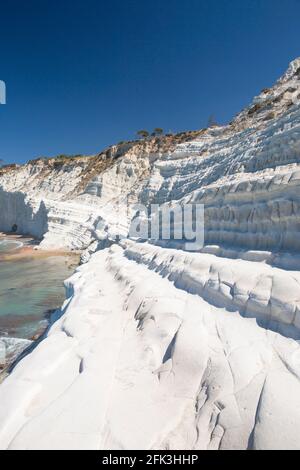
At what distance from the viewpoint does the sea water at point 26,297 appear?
798 cm

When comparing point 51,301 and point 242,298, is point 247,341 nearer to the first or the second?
point 242,298

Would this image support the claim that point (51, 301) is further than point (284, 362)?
Yes

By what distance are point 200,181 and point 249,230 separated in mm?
10106

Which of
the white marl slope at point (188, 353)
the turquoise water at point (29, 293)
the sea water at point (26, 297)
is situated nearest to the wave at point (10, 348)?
the sea water at point (26, 297)

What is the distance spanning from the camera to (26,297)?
11914mm

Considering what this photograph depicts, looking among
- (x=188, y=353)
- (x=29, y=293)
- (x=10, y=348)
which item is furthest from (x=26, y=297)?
(x=188, y=353)

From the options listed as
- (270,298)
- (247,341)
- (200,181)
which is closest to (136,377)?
(247,341)

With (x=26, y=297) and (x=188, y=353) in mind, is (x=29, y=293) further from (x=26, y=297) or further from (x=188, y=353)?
(x=188, y=353)

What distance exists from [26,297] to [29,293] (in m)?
0.63

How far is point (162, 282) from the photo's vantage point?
6.11 metres

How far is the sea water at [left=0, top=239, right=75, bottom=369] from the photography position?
26.2 ft

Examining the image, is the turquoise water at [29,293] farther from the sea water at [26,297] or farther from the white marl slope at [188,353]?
the white marl slope at [188,353]

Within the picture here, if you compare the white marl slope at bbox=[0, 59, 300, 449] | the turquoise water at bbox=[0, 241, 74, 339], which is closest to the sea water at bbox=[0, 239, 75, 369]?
the turquoise water at bbox=[0, 241, 74, 339]

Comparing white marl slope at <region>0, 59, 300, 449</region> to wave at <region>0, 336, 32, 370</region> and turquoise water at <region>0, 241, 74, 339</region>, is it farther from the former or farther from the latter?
turquoise water at <region>0, 241, 74, 339</region>
